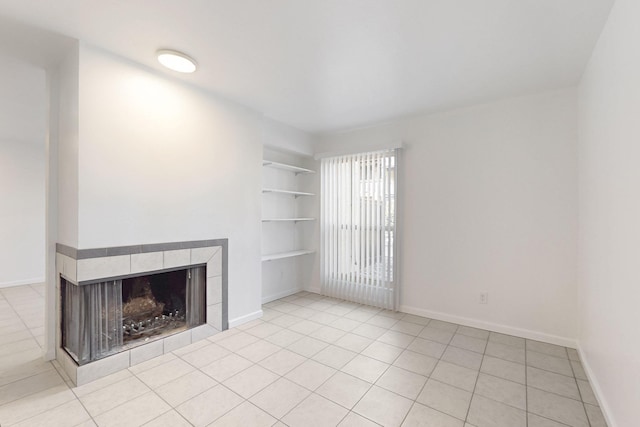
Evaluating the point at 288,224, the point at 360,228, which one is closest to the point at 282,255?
the point at 288,224

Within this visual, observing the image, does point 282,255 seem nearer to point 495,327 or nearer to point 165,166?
point 165,166

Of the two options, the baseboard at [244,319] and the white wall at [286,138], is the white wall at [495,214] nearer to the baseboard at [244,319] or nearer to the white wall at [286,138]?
the white wall at [286,138]

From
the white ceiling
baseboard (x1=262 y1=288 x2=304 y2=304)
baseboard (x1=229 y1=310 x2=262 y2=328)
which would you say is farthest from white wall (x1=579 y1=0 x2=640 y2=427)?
baseboard (x1=262 y1=288 x2=304 y2=304)

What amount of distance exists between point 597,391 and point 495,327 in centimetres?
115

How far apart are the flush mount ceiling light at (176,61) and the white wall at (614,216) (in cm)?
283

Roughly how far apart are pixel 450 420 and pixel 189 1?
307 cm

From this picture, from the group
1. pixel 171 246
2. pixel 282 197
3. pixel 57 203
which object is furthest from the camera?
pixel 282 197

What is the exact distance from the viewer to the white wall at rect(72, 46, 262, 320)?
2.18 metres

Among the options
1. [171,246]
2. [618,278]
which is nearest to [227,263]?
[171,246]

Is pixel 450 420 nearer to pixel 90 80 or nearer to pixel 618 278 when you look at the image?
pixel 618 278

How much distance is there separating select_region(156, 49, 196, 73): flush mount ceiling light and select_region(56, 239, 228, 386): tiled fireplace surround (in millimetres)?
1579

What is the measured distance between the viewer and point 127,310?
2.57 meters

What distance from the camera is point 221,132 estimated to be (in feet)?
10.2

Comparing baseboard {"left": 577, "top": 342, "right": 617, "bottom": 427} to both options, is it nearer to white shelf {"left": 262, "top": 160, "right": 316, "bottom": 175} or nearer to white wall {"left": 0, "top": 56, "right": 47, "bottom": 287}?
white shelf {"left": 262, "top": 160, "right": 316, "bottom": 175}
